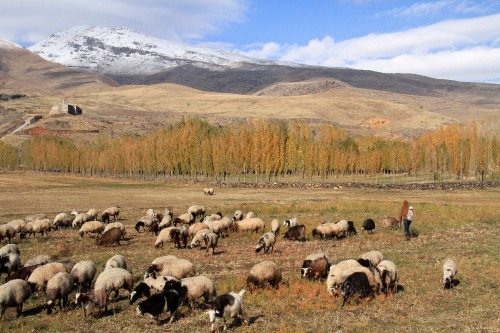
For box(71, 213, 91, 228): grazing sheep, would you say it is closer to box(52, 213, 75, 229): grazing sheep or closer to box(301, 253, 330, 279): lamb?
box(52, 213, 75, 229): grazing sheep

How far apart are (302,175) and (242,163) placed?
38.3 feet

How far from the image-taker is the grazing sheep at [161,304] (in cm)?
1254

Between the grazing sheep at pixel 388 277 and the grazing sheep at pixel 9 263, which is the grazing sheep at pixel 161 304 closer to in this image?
the grazing sheep at pixel 388 277

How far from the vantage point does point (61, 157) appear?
111500 mm

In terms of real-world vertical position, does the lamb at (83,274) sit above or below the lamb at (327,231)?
above

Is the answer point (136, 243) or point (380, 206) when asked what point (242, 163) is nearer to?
point (380, 206)

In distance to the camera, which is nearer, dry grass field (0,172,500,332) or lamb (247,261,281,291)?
dry grass field (0,172,500,332)

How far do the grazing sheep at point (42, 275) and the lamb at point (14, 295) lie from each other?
1.22m

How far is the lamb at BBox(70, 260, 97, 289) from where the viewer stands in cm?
1520

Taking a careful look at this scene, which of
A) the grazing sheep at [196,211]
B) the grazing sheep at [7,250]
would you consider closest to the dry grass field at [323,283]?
the grazing sheep at [7,250]

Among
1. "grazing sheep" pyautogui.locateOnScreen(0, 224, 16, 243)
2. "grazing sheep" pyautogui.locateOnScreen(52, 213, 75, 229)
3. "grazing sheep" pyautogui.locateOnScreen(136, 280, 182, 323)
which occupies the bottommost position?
"grazing sheep" pyautogui.locateOnScreen(52, 213, 75, 229)

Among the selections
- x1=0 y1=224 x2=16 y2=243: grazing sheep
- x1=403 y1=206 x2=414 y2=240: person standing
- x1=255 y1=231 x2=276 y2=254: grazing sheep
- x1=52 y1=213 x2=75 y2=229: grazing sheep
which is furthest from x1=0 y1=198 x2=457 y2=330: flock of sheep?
x1=52 y1=213 x2=75 y2=229: grazing sheep

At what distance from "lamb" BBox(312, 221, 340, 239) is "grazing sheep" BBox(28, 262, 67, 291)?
13.7 metres

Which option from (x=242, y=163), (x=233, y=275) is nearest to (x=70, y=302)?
(x=233, y=275)
